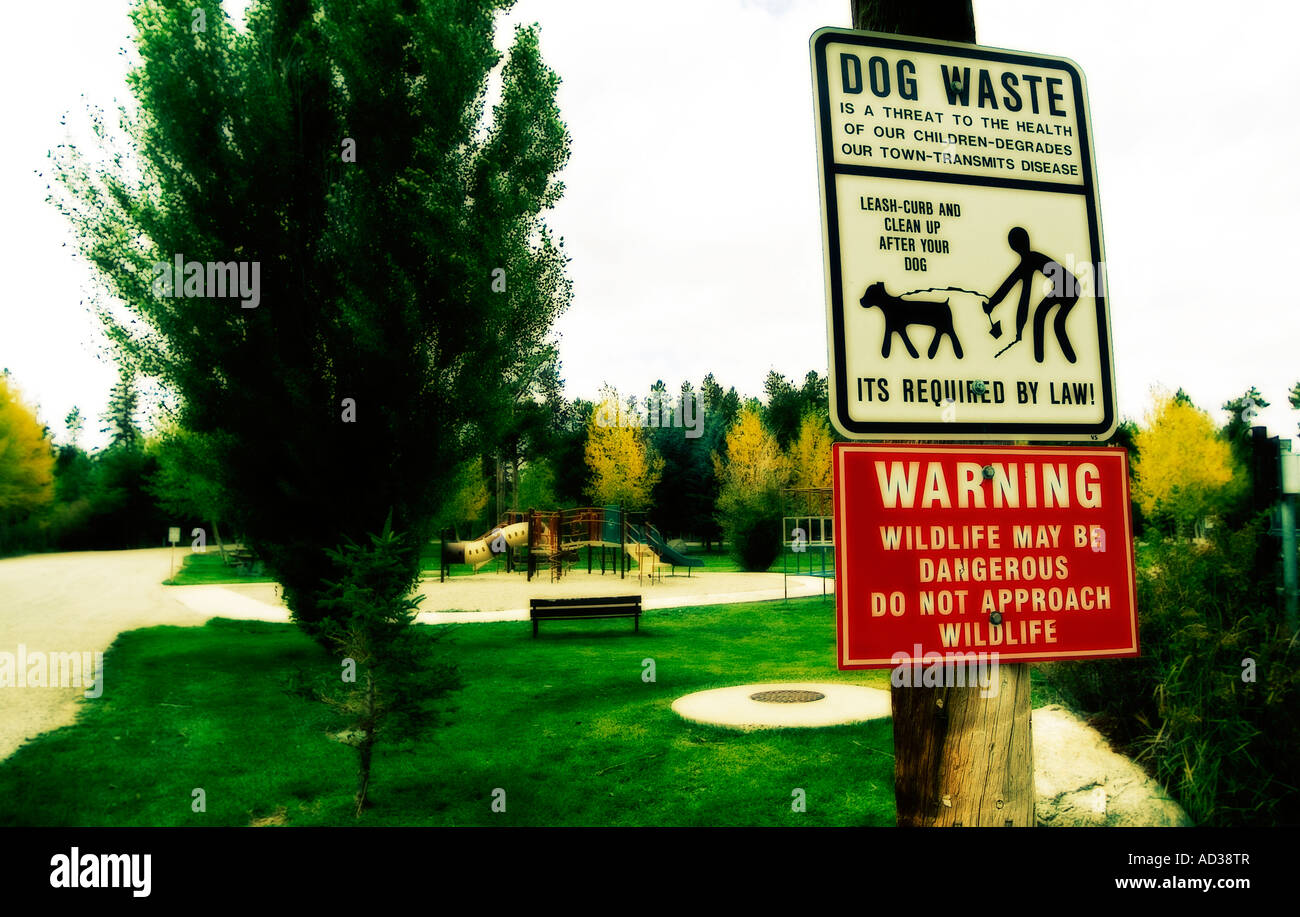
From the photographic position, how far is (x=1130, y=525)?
1773mm

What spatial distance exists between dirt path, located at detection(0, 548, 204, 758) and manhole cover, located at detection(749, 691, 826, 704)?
752cm

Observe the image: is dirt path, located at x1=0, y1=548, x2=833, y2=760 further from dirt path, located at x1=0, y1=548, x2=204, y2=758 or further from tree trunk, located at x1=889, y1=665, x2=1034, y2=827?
tree trunk, located at x1=889, y1=665, x2=1034, y2=827

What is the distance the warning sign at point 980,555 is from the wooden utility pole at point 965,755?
0.33ft

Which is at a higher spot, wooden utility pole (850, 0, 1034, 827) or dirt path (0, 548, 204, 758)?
wooden utility pole (850, 0, 1034, 827)

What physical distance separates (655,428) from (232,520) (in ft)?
127

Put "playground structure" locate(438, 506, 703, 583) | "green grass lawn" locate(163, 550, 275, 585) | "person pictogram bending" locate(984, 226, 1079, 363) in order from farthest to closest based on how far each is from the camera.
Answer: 1. "green grass lawn" locate(163, 550, 275, 585)
2. "playground structure" locate(438, 506, 703, 583)
3. "person pictogram bending" locate(984, 226, 1079, 363)

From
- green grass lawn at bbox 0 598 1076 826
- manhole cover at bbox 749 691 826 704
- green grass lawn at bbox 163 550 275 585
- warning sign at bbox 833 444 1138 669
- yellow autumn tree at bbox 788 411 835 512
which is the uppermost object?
yellow autumn tree at bbox 788 411 835 512

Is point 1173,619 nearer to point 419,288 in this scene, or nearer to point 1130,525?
point 1130,525

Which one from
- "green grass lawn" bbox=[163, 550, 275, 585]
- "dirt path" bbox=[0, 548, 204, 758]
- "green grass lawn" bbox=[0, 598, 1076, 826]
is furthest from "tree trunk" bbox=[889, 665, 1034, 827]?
"green grass lawn" bbox=[163, 550, 275, 585]

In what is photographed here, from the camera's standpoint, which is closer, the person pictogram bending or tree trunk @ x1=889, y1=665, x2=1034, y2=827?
tree trunk @ x1=889, y1=665, x2=1034, y2=827

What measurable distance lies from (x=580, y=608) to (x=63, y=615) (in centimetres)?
1164

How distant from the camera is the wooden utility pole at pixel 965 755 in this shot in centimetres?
165

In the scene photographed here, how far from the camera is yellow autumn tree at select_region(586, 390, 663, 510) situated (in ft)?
132

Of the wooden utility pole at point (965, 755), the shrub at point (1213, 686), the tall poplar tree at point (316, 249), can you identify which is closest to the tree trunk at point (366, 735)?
the wooden utility pole at point (965, 755)
